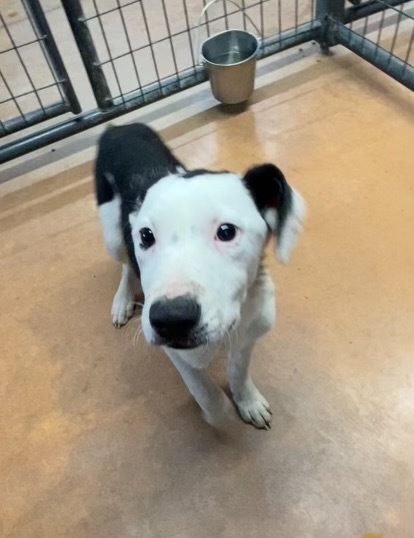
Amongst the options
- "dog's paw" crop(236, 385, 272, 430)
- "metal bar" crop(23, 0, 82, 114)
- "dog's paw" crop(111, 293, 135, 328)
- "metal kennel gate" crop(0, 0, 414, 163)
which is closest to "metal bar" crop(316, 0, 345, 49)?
"metal kennel gate" crop(0, 0, 414, 163)

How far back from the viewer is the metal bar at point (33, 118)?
2.61 meters

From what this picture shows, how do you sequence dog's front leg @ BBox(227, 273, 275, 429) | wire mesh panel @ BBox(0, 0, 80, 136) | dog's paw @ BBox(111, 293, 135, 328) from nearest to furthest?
dog's front leg @ BBox(227, 273, 275, 429) → dog's paw @ BBox(111, 293, 135, 328) → wire mesh panel @ BBox(0, 0, 80, 136)

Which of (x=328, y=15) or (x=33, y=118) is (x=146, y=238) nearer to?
(x=33, y=118)

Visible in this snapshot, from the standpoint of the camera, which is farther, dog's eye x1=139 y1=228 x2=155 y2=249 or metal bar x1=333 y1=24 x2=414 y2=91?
metal bar x1=333 y1=24 x2=414 y2=91

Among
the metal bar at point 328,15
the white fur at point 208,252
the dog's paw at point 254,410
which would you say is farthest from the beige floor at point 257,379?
the metal bar at point 328,15

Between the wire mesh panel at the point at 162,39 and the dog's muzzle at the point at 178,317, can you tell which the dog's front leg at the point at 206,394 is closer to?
the dog's muzzle at the point at 178,317

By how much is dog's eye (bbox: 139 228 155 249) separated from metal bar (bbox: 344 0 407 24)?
2368 mm

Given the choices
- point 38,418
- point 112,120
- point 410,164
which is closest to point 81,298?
point 38,418

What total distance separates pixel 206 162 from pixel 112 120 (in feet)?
2.13

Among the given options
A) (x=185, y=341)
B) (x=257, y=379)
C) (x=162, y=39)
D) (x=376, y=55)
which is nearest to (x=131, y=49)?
(x=162, y=39)

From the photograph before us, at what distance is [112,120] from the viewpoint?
2830 mm

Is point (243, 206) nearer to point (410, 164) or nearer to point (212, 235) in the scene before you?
point (212, 235)

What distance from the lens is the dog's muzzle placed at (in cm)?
96

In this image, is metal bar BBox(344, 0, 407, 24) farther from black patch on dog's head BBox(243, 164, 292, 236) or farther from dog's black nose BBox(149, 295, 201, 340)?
dog's black nose BBox(149, 295, 201, 340)
